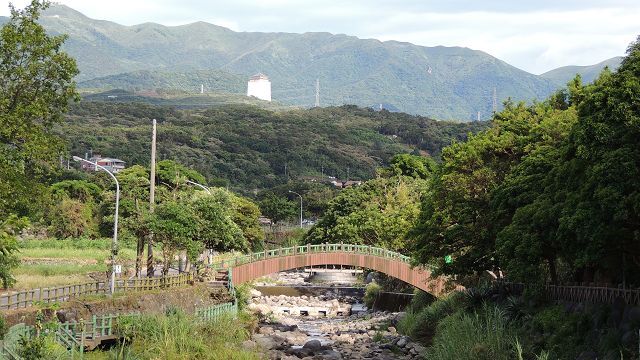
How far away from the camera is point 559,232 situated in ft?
107

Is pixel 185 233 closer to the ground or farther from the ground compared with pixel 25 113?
closer to the ground

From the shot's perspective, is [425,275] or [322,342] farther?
[425,275]

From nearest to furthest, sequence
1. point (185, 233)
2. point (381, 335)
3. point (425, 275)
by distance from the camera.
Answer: point (185, 233) < point (381, 335) < point (425, 275)

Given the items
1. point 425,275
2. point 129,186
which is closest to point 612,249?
point 425,275

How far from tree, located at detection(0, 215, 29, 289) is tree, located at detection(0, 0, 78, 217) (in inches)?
20.2

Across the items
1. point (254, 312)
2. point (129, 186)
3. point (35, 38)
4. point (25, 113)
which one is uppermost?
point (35, 38)

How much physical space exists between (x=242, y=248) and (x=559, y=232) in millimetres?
35992

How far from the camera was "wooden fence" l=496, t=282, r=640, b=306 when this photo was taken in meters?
31.2

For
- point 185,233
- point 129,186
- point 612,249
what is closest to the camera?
point 612,249

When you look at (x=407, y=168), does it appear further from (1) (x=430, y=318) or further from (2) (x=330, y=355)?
(2) (x=330, y=355)

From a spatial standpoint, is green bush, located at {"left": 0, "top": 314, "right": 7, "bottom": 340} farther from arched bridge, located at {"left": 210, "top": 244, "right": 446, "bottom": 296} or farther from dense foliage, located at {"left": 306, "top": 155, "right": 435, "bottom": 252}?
dense foliage, located at {"left": 306, "top": 155, "right": 435, "bottom": 252}

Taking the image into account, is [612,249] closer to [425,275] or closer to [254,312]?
[425,275]

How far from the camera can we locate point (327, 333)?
191 feet

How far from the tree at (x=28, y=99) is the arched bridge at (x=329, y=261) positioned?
2111 centimetres
